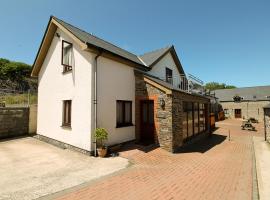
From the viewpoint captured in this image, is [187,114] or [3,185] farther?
[187,114]

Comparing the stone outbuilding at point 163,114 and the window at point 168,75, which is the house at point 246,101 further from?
the stone outbuilding at point 163,114

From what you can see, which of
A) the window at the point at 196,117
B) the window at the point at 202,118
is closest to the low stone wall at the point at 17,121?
the window at the point at 196,117

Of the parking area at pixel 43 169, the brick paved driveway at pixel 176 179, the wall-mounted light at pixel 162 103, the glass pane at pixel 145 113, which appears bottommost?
the brick paved driveway at pixel 176 179

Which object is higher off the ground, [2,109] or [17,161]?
[2,109]

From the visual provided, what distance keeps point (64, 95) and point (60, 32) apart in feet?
13.9

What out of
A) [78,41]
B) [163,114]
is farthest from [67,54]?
[163,114]

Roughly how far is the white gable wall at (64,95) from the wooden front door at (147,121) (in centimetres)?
400

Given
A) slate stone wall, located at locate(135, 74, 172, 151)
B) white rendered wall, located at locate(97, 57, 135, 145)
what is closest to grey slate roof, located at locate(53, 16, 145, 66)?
white rendered wall, located at locate(97, 57, 135, 145)

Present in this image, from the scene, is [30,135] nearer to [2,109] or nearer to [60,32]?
[2,109]

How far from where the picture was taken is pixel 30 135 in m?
14.5

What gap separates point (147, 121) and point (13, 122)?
1014cm

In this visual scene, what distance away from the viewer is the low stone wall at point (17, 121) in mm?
13477

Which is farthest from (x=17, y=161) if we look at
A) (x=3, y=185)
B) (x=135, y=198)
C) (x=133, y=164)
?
(x=135, y=198)

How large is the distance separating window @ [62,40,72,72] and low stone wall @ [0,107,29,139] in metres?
5.92
